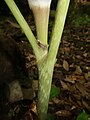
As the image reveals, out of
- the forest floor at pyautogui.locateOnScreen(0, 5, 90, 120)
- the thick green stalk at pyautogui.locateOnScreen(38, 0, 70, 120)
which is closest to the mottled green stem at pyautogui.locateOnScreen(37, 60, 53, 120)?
the thick green stalk at pyautogui.locateOnScreen(38, 0, 70, 120)

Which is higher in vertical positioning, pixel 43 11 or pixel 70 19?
pixel 43 11

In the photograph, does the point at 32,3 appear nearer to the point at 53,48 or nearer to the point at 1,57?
the point at 53,48

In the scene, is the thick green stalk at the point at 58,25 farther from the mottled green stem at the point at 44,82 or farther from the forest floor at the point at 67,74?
the forest floor at the point at 67,74

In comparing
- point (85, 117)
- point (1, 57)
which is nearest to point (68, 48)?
point (1, 57)

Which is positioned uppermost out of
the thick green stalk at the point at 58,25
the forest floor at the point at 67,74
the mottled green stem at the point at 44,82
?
the thick green stalk at the point at 58,25

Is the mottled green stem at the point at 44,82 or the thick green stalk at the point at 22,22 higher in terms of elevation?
the thick green stalk at the point at 22,22

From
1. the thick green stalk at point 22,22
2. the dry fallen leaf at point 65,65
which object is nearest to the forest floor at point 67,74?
the dry fallen leaf at point 65,65
